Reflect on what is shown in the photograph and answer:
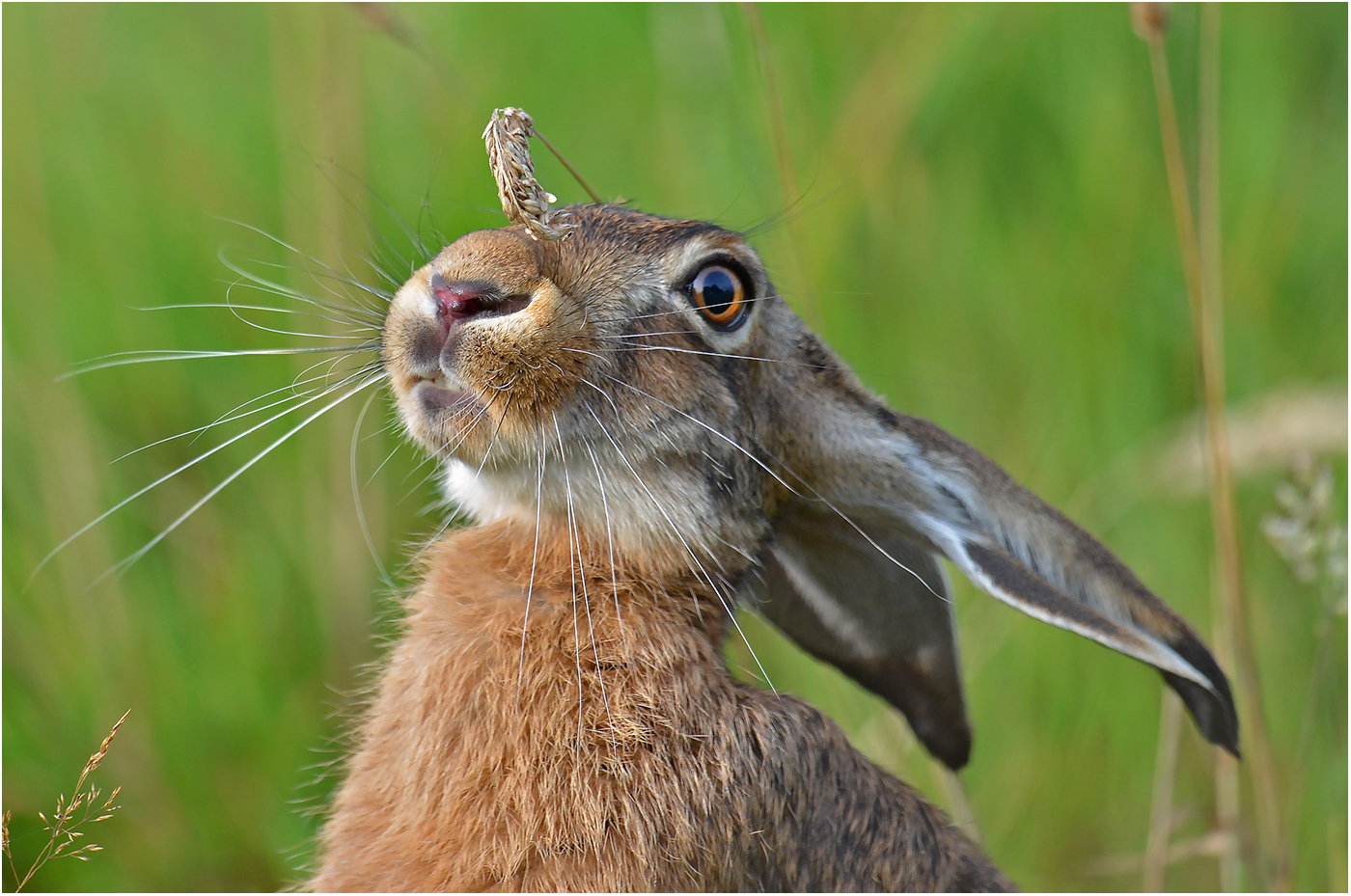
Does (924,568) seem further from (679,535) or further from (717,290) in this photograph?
(717,290)

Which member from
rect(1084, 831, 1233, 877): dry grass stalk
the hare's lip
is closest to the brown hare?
the hare's lip

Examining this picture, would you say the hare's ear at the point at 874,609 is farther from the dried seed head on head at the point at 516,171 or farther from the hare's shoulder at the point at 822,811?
the dried seed head on head at the point at 516,171

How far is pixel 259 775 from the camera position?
12.2 feet

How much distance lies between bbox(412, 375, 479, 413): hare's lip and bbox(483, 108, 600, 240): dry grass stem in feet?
1.15

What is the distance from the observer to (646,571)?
2734 millimetres

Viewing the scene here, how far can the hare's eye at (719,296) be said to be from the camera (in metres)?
2.67

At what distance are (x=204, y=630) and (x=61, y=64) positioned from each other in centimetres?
253

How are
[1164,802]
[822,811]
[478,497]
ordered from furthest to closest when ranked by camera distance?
[1164,802] < [478,497] < [822,811]

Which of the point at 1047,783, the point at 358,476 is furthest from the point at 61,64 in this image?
the point at 1047,783

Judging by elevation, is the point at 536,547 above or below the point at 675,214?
below

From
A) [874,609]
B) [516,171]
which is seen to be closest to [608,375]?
[516,171]

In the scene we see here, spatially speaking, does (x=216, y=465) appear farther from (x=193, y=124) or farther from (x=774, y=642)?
(x=774, y=642)

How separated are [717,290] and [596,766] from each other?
3.42 feet

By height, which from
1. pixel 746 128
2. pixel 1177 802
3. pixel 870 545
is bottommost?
pixel 1177 802
